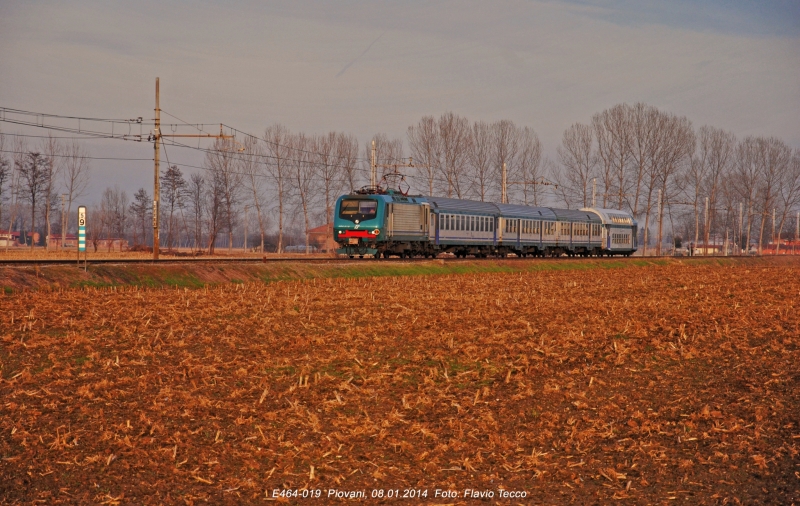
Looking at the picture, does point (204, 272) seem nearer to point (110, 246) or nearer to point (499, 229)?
point (499, 229)

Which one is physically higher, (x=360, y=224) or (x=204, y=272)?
(x=360, y=224)

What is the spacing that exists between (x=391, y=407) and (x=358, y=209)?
29570 mm

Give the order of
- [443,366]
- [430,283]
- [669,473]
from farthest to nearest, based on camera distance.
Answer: [430,283]
[443,366]
[669,473]

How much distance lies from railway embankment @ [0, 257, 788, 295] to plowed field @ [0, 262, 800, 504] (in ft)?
14.6

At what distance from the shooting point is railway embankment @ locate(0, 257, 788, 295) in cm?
2173

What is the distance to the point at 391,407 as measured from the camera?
10.4 m

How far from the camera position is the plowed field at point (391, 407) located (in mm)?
8047

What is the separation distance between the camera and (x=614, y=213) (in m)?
71.0

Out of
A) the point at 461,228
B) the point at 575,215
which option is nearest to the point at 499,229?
the point at 461,228

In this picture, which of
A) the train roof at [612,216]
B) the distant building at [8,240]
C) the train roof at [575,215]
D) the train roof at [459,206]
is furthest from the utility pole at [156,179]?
the distant building at [8,240]

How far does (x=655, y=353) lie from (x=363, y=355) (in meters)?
5.00

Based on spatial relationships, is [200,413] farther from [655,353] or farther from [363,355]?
[655,353]

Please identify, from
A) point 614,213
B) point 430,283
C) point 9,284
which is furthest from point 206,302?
point 614,213

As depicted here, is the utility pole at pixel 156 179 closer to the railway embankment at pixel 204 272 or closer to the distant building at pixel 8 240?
the railway embankment at pixel 204 272
